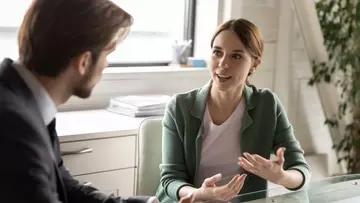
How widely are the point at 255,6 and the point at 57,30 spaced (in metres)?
1.91

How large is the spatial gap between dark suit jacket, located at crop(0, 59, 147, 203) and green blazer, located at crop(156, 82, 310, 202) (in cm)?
71

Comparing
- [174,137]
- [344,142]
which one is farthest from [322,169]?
[174,137]

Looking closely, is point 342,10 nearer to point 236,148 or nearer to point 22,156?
point 236,148

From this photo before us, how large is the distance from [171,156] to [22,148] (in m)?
0.85

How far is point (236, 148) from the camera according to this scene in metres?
1.92

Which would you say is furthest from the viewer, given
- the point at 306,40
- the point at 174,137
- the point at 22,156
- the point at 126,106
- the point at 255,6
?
the point at 306,40

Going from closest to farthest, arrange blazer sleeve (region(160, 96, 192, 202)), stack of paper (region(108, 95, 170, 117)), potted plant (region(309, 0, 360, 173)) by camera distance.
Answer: blazer sleeve (region(160, 96, 192, 202))
stack of paper (region(108, 95, 170, 117))
potted plant (region(309, 0, 360, 173))

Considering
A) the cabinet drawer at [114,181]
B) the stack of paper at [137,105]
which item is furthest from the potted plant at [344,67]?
the cabinet drawer at [114,181]

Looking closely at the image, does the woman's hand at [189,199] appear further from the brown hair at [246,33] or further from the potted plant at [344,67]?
the potted plant at [344,67]

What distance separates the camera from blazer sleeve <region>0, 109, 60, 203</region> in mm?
1029

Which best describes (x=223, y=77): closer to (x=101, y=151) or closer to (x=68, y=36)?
(x=101, y=151)

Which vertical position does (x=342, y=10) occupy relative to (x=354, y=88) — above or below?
above

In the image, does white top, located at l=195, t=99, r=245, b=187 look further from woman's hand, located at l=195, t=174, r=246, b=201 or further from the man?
the man

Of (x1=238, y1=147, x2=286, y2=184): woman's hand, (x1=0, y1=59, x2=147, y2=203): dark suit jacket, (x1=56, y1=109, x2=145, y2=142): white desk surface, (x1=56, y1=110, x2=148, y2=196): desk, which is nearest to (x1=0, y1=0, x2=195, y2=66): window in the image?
(x1=56, y1=109, x2=145, y2=142): white desk surface
